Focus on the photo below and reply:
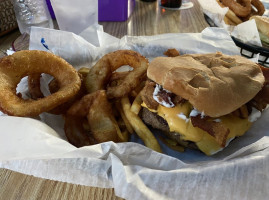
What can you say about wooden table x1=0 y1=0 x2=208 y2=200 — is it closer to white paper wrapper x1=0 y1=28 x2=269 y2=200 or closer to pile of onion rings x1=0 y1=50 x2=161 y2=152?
white paper wrapper x1=0 y1=28 x2=269 y2=200

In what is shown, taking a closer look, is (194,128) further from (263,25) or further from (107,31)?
(107,31)

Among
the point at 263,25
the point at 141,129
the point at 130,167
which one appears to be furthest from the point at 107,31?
the point at 130,167

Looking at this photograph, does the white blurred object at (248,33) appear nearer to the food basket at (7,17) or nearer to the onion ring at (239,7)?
the onion ring at (239,7)

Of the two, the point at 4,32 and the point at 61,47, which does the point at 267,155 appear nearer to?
the point at 61,47

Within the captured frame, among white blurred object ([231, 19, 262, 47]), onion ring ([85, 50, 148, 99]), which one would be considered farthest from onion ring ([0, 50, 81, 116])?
white blurred object ([231, 19, 262, 47])

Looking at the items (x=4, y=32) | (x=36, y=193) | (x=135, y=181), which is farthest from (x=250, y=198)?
(x=4, y=32)

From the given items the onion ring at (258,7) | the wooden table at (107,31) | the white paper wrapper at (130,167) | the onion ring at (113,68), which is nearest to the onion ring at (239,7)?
the onion ring at (258,7)
